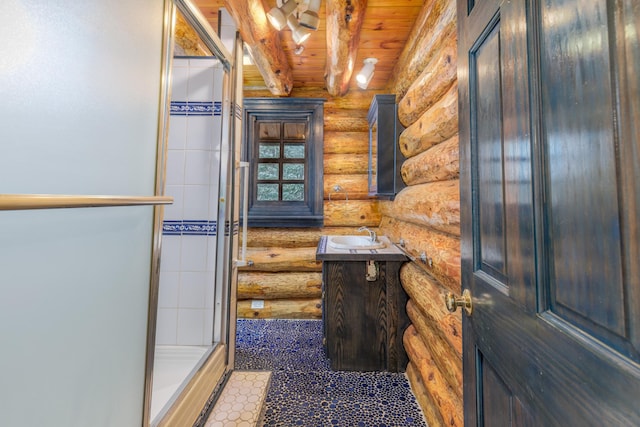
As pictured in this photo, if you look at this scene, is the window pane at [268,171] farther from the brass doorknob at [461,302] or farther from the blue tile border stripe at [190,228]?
the brass doorknob at [461,302]

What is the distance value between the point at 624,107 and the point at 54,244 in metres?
1.13

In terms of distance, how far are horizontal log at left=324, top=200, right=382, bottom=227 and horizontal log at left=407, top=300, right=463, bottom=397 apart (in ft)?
4.77

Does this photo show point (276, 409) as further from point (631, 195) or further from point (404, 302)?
point (631, 195)

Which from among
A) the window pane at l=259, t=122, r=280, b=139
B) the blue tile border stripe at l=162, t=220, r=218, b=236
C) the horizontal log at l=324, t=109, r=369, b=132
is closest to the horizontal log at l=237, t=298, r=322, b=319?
the blue tile border stripe at l=162, t=220, r=218, b=236

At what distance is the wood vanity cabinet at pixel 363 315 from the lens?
216cm

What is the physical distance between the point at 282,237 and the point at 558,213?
291 cm

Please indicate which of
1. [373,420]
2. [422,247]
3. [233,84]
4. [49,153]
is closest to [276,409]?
[373,420]

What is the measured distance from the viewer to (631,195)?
0.35 metres

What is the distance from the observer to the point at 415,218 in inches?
80.1

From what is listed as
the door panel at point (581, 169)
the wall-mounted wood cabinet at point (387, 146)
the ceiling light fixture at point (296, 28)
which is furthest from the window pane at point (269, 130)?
the door panel at point (581, 169)

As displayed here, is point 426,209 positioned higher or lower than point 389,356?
higher

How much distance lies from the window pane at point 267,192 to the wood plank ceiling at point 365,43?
121cm

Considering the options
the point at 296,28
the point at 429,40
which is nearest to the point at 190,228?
the point at 296,28

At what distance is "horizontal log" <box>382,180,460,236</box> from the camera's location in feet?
4.62
